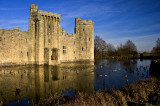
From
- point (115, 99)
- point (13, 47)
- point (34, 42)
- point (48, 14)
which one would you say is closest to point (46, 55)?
point (34, 42)

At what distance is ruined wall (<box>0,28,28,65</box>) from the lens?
2121 centimetres

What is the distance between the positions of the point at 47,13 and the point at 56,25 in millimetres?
3002

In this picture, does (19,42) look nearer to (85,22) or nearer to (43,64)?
(43,64)

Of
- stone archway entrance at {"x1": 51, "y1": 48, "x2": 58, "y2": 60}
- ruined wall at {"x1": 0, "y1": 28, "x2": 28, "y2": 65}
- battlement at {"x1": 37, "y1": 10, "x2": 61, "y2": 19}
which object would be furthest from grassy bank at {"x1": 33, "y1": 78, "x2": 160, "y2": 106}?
battlement at {"x1": 37, "y1": 10, "x2": 61, "y2": 19}

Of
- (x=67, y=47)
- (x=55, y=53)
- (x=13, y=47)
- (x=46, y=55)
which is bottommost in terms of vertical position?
(x=46, y=55)

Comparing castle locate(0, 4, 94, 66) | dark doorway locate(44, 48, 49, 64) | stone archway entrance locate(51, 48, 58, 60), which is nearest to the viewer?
castle locate(0, 4, 94, 66)

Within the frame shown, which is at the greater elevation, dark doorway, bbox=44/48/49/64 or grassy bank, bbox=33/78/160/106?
dark doorway, bbox=44/48/49/64

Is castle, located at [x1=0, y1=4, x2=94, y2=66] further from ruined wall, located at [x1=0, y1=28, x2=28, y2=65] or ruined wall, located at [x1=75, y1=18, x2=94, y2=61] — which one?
ruined wall, located at [x1=75, y1=18, x2=94, y2=61]

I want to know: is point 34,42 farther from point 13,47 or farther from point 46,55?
point 13,47

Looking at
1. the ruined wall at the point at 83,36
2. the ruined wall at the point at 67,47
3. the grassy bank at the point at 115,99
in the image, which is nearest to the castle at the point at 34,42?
the ruined wall at the point at 67,47

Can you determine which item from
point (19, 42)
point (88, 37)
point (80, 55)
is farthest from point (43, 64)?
point (88, 37)

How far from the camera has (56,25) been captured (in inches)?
1078

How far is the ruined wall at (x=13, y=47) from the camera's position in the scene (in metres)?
21.2

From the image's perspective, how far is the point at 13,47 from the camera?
73.7 feet
